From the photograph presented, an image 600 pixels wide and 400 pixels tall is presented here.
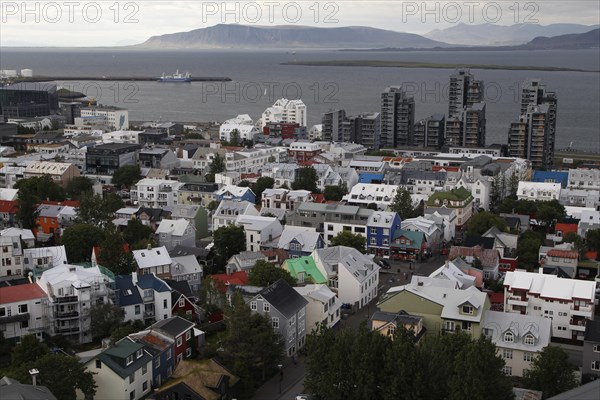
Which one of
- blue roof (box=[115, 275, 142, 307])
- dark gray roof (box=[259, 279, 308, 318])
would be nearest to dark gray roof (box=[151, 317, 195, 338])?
dark gray roof (box=[259, 279, 308, 318])

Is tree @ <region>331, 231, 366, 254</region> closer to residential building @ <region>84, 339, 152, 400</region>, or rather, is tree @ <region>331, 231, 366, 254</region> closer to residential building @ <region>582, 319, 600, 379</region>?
residential building @ <region>582, 319, 600, 379</region>

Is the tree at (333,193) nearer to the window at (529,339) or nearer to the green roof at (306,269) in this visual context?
the green roof at (306,269)

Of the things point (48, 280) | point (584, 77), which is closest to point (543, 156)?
point (48, 280)

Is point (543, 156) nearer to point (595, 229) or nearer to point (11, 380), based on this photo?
point (595, 229)

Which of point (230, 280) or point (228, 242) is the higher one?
point (228, 242)

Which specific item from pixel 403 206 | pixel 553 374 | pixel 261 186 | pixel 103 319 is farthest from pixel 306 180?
pixel 553 374

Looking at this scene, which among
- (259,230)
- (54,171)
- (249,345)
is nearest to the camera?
(249,345)

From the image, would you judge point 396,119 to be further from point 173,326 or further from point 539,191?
point 173,326
